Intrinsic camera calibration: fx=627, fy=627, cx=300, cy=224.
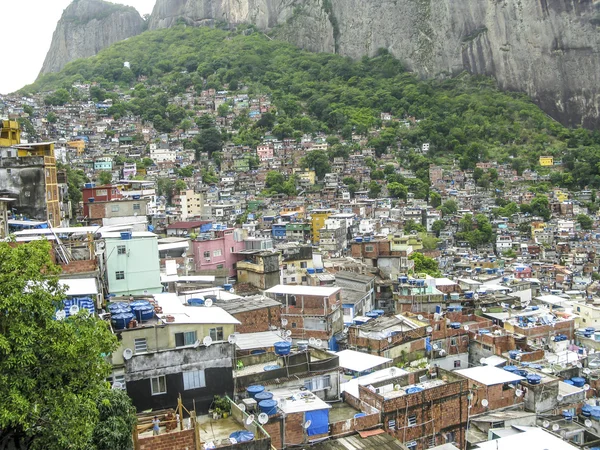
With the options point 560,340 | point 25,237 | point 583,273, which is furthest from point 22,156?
point 583,273

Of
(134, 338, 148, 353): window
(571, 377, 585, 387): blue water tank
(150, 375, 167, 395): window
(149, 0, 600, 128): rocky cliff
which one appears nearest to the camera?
(150, 375, 167, 395): window

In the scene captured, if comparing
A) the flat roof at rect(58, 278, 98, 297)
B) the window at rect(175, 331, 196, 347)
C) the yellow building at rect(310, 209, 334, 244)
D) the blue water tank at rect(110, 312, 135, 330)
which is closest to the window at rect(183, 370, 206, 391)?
the window at rect(175, 331, 196, 347)

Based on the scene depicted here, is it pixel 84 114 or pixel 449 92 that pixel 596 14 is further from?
pixel 84 114

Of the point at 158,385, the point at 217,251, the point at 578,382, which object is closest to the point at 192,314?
the point at 158,385

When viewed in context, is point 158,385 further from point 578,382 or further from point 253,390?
point 578,382

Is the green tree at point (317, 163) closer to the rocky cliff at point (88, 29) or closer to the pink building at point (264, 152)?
the pink building at point (264, 152)

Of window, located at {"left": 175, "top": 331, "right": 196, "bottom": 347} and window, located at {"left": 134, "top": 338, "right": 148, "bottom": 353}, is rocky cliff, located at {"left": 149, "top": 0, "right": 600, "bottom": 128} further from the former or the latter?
window, located at {"left": 134, "top": 338, "right": 148, "bottom": 353}
